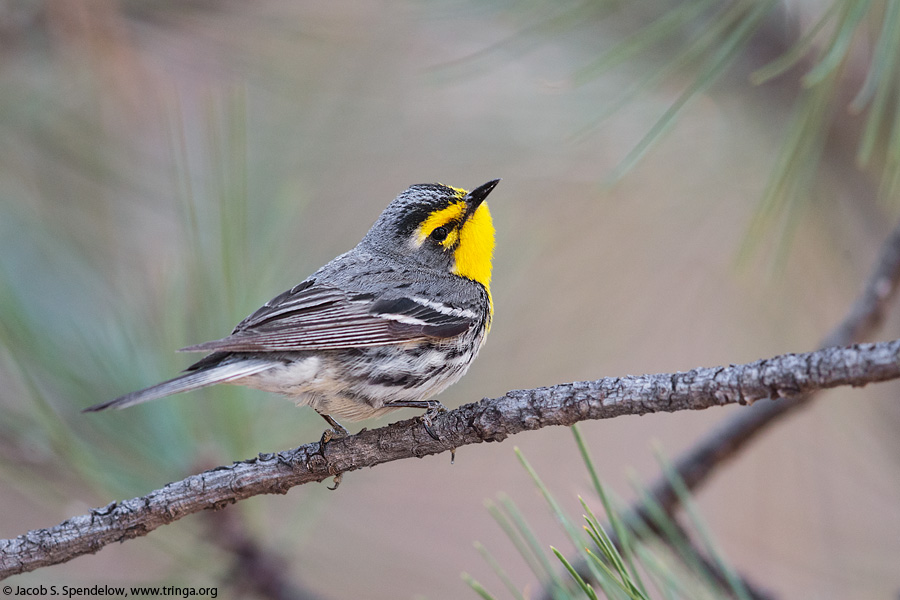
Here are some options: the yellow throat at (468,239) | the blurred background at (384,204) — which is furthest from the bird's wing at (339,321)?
the yellow throat at (468,239)

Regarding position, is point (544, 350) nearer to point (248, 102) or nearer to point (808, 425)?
point (808, 425)

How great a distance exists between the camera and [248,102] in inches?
121

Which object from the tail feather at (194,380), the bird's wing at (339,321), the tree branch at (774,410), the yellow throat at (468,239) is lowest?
the tree branch at (774,410)

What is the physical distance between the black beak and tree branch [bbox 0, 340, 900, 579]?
3.49 ft

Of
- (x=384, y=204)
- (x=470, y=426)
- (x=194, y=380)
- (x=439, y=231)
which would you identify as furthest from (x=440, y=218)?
(x=470, y=426)

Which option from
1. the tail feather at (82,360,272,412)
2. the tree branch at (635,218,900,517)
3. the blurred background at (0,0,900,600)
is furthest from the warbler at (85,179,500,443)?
the tree branch at (635,218,900,517)

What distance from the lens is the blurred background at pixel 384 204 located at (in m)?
2.04

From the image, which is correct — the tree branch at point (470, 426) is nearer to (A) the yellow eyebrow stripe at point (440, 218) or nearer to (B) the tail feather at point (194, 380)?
(B) the tail feather at point (194, 380)

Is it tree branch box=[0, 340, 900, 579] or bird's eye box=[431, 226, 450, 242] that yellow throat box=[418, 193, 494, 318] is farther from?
tree branch box=[0, 340, 900, 579]

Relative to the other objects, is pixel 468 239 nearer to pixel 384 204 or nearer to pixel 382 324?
pixel 382 324

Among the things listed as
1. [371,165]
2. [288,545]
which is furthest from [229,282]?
[371,165]

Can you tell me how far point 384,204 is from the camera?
3.55 m

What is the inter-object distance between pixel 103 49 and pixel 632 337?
2070mm

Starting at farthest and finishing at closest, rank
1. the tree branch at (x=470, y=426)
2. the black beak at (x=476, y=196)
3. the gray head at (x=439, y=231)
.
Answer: the gray head at (x=439, y=231)
the black beak at (x=476, y=196)
the tree branch at (x=470, y=426)
